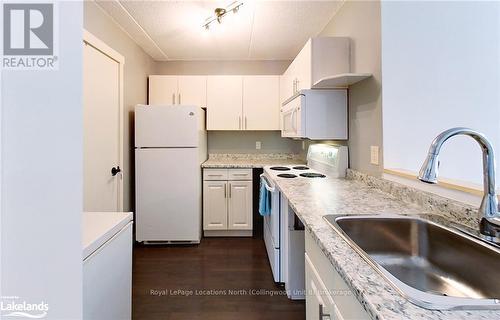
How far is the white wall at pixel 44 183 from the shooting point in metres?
0.73

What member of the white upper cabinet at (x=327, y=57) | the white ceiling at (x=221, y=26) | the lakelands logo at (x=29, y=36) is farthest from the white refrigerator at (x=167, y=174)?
the lakelands logo at (x=29, y=36)

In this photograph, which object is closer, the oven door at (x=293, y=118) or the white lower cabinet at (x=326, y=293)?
the white lower cabinet at (x=326, y=293)

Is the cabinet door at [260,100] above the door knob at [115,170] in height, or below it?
above

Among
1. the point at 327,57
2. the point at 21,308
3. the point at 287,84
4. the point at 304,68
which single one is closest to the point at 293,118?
the point at 304,68

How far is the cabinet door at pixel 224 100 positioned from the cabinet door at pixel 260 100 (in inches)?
3.2

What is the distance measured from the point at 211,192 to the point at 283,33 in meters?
2.01

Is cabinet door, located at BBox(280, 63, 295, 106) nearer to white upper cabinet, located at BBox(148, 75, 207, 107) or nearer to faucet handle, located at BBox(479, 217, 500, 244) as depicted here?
white upper cabinet, located at BBox(148, 75, 207, 107)

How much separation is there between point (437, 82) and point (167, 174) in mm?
2580

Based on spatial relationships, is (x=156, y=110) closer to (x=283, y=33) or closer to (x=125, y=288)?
(x=283, y=33)

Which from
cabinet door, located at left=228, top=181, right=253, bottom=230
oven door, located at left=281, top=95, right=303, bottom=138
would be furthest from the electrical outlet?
cabinet door, located at left=228, top=181, right=253, bottom=230

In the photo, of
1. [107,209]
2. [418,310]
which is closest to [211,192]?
[107,209]

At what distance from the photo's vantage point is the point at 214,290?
2.07 m

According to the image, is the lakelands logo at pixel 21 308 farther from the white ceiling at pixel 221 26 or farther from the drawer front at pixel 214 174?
the drawer front at pixel 214 174

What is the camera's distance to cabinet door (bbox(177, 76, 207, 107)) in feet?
11.4
